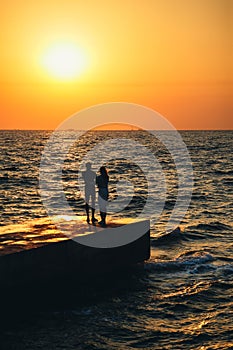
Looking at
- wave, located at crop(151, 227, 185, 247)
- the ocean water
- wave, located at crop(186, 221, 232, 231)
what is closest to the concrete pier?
the ocean water

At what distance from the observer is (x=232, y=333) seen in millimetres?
13156

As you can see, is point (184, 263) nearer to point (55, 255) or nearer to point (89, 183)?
point (89, 183)

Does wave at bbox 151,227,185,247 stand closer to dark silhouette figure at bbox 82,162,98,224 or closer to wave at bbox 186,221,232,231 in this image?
wave at bbox 186,221,232,231

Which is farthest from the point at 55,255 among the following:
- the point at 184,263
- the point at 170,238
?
the point at 170,238

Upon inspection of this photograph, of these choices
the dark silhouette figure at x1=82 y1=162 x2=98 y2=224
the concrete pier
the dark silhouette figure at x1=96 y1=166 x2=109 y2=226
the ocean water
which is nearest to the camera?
the ocean water

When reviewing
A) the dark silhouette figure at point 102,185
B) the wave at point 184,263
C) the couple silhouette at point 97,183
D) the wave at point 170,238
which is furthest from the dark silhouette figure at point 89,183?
the wave at point 170,238

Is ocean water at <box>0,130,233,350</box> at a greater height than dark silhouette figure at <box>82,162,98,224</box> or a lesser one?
lesser

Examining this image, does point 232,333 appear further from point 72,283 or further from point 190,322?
point 72,283

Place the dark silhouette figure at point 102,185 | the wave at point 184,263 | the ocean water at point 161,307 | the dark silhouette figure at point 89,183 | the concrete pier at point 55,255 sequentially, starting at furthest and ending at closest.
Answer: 1. the wave at point 184,263
2. the dark silhouette figure at point 102,185
3. the dark silhouette figure at point 89,183
4. the concrete pier at point 55,255
5. the ocean water at point 161,307

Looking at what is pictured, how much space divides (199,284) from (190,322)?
10.4 feet

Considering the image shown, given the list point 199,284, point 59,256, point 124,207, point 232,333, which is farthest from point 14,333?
point 124,207

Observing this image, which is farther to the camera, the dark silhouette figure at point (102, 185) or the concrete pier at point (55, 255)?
the dark silhouette figure at point (102, 185)

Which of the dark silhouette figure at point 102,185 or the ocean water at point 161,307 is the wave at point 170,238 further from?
the dark silhouette figure at point 102,185

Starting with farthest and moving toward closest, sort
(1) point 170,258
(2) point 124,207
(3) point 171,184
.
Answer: (3) point 171,184 < (2) point 124,207 < (1) point 170,258
